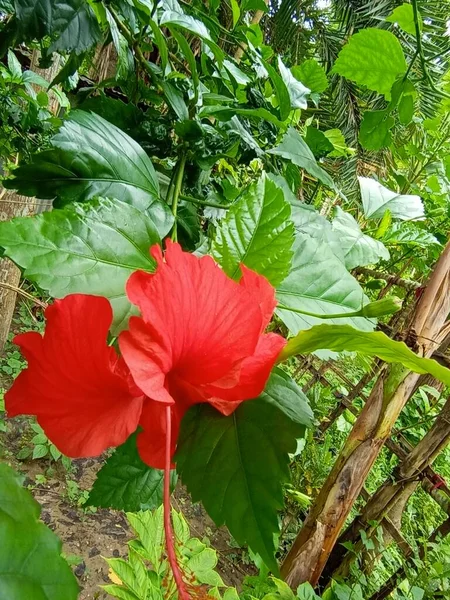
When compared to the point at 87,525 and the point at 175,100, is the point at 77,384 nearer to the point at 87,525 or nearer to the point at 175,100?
the point at 175,100

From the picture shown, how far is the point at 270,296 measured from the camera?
0.22 metres

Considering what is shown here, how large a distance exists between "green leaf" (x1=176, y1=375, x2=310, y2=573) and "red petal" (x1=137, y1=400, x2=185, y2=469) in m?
0.01

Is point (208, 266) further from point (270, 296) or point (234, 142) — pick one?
point (234, 142)

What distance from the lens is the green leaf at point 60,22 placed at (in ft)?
1.13

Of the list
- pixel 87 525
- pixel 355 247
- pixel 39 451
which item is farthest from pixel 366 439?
pixel 39 451

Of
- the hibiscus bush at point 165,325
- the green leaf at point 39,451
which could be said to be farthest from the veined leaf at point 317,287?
the green leaf at point 39,451

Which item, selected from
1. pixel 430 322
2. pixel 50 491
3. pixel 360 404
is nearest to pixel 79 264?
pixel 430 322

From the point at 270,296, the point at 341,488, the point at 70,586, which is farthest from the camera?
the point at 341,488

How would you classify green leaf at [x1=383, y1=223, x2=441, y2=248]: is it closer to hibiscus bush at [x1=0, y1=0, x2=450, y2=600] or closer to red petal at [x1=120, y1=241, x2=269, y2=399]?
hibiscus bush at [x1=0, y1=0, x2=450, y2=600]

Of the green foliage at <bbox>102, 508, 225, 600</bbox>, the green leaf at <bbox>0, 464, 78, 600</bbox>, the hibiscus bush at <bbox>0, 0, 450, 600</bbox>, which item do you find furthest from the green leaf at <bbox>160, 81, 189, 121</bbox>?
the green foliage at <bbox>102, 508, 225, 600</bbox>

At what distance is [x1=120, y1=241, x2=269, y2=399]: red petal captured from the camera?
188mm

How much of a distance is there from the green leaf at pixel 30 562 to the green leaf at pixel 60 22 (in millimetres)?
359

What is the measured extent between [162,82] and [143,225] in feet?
0.64

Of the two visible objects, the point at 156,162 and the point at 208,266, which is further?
the point at 156,162
